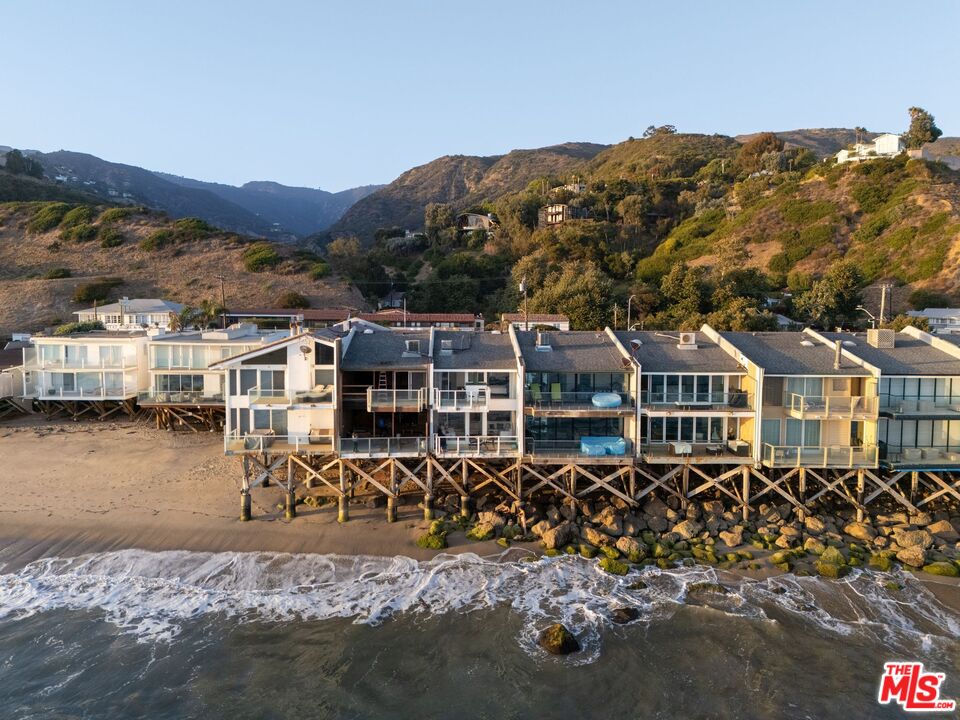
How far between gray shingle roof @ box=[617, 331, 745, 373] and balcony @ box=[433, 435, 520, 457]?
6.62 m

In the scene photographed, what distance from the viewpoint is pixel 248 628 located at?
18.6 meters

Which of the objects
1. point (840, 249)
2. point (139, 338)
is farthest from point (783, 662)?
point (840, 249)

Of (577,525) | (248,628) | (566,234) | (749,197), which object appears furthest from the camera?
(749,197)

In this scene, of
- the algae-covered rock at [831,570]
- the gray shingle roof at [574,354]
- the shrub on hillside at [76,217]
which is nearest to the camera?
the algae-covered rock at [831,570]

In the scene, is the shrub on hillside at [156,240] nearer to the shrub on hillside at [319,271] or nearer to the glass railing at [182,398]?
the shrub on hillside at [319,271]

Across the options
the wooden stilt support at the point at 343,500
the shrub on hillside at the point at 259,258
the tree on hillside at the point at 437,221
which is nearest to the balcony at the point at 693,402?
the wooden stilt support at the point at 343,500

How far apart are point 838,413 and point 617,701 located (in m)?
16.2

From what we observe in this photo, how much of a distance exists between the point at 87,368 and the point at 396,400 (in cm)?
2602

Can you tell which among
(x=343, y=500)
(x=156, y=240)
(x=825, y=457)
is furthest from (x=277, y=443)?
(x=156, y=240)

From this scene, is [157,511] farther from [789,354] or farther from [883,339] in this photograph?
[883,339]

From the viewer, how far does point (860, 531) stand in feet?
79.5

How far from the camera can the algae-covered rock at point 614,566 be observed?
21.7 metres

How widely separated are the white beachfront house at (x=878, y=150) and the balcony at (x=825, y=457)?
9532 centimetres

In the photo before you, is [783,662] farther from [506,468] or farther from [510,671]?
[506,468]
